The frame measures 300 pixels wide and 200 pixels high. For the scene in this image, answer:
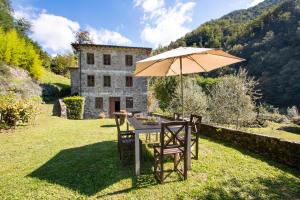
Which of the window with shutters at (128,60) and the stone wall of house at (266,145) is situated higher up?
the window with shutters at (128,60)

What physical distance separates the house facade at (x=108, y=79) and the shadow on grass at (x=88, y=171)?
520 inches

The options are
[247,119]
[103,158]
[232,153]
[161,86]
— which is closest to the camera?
[103,158]

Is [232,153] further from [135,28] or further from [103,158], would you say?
[135,28]

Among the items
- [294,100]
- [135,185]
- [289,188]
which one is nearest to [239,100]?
[289,188]

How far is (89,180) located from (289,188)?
396 centimetres

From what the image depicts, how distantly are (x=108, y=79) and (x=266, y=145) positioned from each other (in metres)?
15.8

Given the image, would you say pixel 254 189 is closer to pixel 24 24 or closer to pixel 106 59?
pixel 106 59

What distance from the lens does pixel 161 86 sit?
27453mm

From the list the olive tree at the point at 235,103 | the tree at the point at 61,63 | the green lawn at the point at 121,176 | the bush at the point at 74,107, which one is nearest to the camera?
the green lawn at the point at 121,176

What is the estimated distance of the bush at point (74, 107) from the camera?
15.4 meters

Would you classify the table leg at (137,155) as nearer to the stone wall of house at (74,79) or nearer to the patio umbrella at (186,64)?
the patio umbrella at (186,64)

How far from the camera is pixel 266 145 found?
5516mm

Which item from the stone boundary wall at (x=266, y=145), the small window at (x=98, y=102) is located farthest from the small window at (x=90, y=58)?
the stone boundary wall at (x=266, y=145)

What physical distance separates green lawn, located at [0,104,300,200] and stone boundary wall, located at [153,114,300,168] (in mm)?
262
